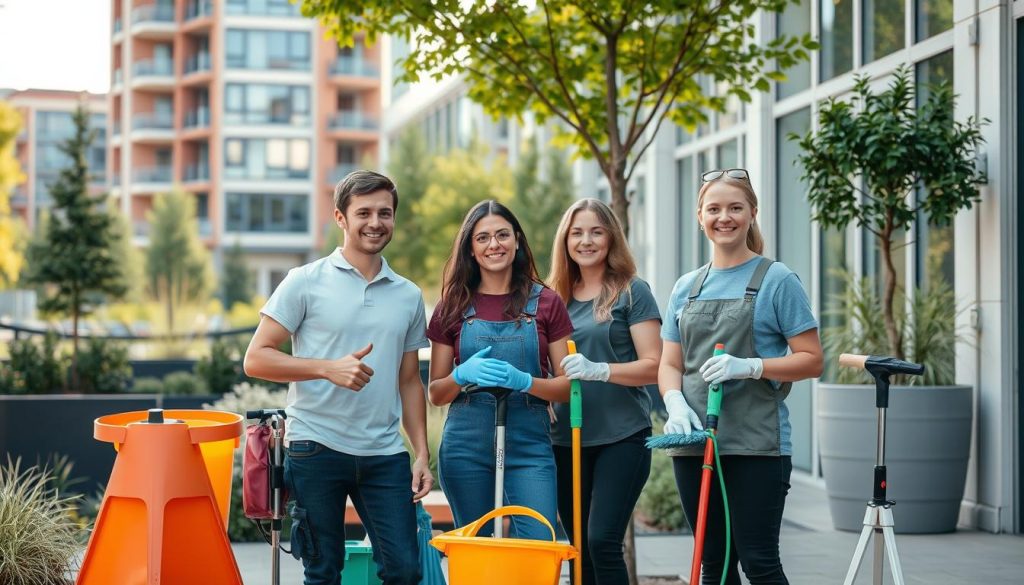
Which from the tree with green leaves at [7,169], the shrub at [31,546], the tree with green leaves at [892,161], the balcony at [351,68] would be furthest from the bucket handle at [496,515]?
the balcony at [351,68]

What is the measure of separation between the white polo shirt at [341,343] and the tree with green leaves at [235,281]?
4651 centimetres

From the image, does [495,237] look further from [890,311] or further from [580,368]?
[890,311]

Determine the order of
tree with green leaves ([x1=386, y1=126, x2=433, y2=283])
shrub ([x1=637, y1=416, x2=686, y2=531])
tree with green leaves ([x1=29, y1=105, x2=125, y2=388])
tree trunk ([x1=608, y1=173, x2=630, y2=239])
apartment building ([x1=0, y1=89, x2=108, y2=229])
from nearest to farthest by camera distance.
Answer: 1. tree trunk ([x1=608, y1=173, x2=630, y2=239])
2. shrub ([x1=637, y1=416, x2=686, y2=531])
3. tree with green leaves ([x1=29, y1=105, x2=125, y2=388])
4. tree with green leaves ([x1=386, y1=126, x2=433, y2=283])
5. apartment building ([x1=0, y1=89, x2=108, y2=229])

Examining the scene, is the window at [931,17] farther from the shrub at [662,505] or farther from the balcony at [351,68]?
the balcony at [351,68]

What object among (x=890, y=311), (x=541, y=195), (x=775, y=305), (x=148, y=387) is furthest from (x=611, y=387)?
(x=541, y=195)

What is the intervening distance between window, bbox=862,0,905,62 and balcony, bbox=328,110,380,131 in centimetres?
4856

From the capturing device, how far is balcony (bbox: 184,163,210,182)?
5622 centimetres

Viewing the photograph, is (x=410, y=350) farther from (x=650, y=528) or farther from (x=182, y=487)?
(x=650, y=528)

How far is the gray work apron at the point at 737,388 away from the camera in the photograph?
384 centimetres

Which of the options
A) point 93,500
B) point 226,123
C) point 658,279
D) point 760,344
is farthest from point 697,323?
point 226,123

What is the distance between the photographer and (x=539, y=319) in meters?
4.17

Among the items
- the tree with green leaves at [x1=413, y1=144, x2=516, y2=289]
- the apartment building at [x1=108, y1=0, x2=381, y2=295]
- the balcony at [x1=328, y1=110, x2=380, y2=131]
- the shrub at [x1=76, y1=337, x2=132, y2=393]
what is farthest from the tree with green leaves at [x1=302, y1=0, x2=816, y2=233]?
the balcony at [x1=328, y1=110, x2=380, y2=131]

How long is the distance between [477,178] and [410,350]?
76.5 feet

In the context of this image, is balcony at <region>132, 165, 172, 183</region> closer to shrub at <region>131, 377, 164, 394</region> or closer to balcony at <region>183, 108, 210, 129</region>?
balcony at <region>183, 108, 210, 129</region>
